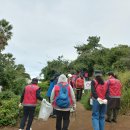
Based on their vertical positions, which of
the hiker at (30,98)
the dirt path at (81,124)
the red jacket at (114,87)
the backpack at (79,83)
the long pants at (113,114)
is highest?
the backpack at (79,83)

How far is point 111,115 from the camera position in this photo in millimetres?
13281

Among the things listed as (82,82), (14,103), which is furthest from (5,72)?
(14,103)

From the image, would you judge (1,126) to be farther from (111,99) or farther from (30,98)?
(111,99)

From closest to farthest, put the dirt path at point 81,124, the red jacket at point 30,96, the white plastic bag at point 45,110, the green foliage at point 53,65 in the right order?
1. the white plastic bag at point 45,110
2. the red jacket at point 30,96
3. the dirt path at point 81,124
4. the green foliage at point 53,65

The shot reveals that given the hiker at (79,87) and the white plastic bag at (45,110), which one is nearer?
the white plastic bag at (45,110)

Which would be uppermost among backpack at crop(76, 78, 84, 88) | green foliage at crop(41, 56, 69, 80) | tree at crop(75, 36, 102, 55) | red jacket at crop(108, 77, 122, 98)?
tree at crop(75, 36, 102, 55)

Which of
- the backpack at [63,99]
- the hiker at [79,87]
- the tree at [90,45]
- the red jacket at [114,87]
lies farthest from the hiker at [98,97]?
the tree at [90,45]

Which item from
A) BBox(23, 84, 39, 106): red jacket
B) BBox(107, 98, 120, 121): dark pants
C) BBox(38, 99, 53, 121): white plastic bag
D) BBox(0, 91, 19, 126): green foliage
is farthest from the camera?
BBox(0, 91, 19, 126): green foliage

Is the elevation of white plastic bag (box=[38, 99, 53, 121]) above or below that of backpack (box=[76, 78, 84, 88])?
below

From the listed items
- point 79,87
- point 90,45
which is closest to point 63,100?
point 79,87

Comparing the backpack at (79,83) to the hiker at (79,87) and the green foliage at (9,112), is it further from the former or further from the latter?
the green foliage at (9,112)

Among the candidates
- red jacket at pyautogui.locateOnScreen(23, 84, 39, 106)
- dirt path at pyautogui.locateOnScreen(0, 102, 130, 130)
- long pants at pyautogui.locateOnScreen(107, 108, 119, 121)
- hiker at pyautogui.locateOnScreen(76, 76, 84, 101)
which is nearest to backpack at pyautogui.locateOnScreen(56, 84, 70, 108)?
red jacket at pyautogui.locateOnScreen(23, 84, 39, 106)

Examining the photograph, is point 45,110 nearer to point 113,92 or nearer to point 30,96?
point 30,96

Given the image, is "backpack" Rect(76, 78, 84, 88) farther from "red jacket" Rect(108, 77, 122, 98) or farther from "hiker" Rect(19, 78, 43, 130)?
"hiker" Rect(19, 78, 43, 130)
